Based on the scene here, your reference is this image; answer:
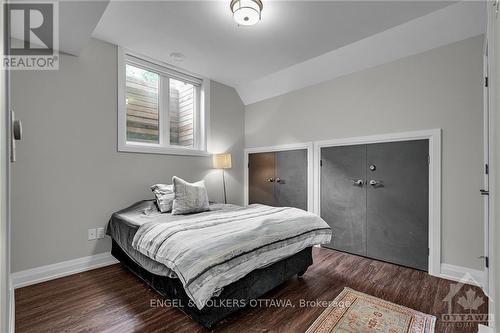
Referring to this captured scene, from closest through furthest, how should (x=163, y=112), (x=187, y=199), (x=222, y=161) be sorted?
(x=187, y=199) < (x=163, y=112) < (x=222, y=161)

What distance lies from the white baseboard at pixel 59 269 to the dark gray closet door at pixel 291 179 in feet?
8.11

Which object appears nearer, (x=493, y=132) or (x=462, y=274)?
(x=493, y=132)

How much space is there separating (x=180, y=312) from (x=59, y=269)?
156 cm

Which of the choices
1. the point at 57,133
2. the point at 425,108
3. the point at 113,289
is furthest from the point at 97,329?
the point at 425,108

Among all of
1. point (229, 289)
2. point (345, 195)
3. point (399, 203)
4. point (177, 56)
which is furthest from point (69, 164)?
point (399, 203)

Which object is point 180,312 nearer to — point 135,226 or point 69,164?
point 135,226

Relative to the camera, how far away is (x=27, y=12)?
1.97 metres

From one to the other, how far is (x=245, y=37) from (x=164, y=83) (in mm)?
1430

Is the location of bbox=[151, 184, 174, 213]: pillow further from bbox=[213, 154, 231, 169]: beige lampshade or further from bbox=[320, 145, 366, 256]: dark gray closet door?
bbox=[320, 145, 366, 256]: dark gray closet door

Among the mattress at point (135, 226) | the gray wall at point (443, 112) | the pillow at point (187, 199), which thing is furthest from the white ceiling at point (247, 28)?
the mattress at point (135, 226)

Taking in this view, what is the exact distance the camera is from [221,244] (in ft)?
5.32

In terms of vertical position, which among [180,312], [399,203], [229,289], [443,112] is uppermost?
[443,112]

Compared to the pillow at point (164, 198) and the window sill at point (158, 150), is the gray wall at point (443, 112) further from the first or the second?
the pillow at point (164, 198)

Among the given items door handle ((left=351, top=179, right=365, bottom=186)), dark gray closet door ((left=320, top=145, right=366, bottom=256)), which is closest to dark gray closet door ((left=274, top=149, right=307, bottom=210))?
dark gray closet door ((left=320, top=145, right=366, bottom=256))
